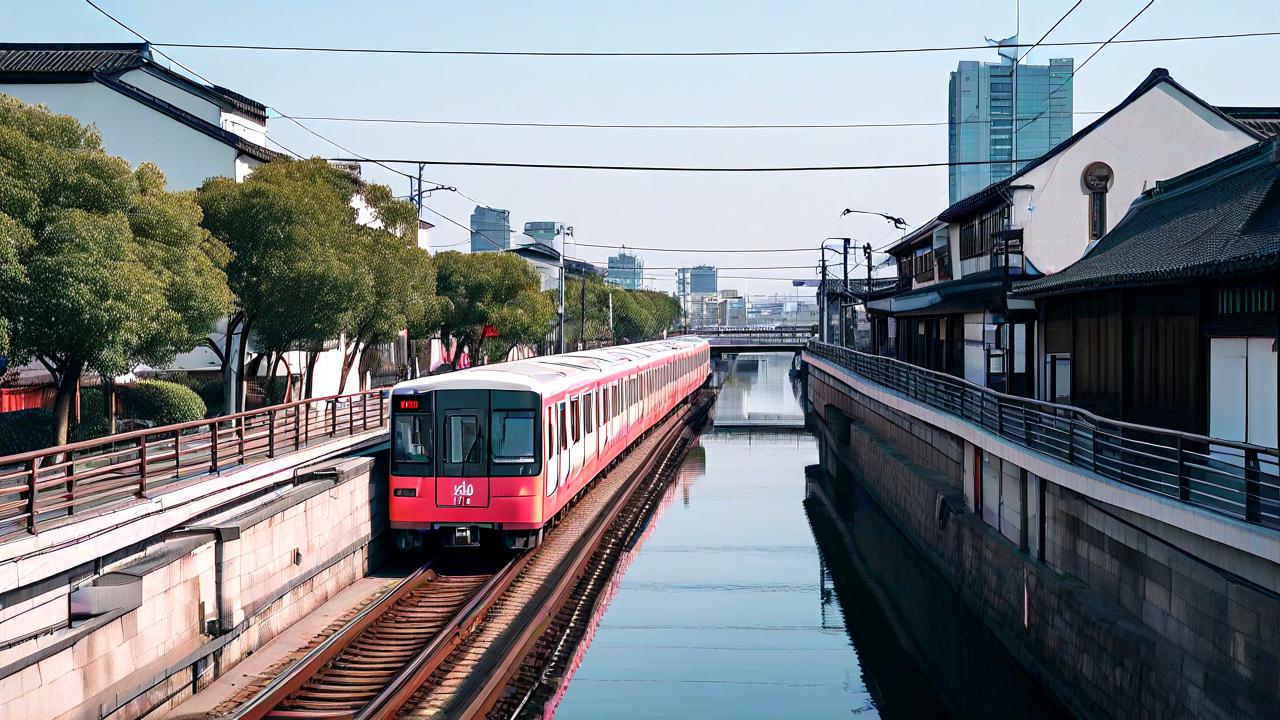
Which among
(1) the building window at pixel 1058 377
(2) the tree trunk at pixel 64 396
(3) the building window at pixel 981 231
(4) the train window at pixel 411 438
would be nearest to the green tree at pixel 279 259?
(2) the tree trunk at pixel 64 396

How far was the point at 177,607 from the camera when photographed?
11.2 meters

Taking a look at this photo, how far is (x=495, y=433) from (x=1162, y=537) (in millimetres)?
8639

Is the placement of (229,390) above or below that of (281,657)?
above

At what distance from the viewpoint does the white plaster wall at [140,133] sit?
32.6 meters

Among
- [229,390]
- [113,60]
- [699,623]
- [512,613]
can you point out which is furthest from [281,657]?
[113,60]

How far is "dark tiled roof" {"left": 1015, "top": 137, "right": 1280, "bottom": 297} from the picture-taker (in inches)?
507

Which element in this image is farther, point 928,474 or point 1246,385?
point 928,474

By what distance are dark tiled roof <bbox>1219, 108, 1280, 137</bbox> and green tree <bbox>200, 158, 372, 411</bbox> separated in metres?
19.5

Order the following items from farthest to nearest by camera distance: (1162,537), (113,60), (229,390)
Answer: (113,60) → (229,390) → (1162,537)

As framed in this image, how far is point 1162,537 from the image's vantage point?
1169cm

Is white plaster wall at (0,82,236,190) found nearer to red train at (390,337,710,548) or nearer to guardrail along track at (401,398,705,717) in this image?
guardrail along track at (401,398,705,717)

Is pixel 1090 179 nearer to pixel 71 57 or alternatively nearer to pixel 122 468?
pixel 122 468

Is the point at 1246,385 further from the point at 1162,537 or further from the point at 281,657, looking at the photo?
the point at 281,657

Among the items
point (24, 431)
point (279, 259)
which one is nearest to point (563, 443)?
point (279, 259)
